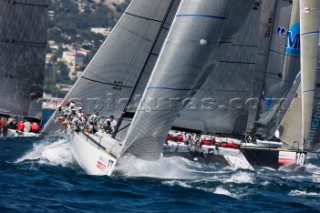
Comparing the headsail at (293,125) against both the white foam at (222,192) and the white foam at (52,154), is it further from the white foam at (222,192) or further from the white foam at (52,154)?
the white foam at (222,192)

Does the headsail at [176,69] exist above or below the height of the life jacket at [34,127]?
above

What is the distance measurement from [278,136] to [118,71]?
625 centimetres

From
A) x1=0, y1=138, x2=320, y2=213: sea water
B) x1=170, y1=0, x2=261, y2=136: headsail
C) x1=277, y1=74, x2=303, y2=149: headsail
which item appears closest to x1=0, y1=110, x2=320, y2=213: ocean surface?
x1=0, y1=138, x2=320, y2=213: sea water

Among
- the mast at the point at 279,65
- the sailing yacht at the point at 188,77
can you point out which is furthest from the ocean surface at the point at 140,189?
the mast at the point at 279,65

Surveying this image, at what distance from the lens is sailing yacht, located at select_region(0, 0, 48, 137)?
1144 inches

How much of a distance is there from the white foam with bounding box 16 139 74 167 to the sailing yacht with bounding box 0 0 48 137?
6083 millimetres

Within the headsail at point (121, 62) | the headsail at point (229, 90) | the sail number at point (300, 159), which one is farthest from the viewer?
the sail number at point (300, 159)

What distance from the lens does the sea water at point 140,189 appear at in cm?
1545

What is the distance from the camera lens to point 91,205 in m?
15.2

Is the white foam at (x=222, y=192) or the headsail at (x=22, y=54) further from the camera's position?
the headsail at (x=22, y=54)

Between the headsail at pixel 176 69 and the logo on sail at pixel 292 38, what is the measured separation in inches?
378

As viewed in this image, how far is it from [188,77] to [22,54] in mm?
12115

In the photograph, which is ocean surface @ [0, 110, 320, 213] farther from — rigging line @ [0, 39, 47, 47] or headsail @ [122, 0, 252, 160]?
rigging line @ [0, 39, 47, 47]

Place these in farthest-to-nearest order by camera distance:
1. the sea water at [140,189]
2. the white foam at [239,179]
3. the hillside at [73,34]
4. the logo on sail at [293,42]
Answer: the hillside at [73,34] → the logo on sail at [293,42] → the white foam at [239,179] → the sea water at [140,189]
